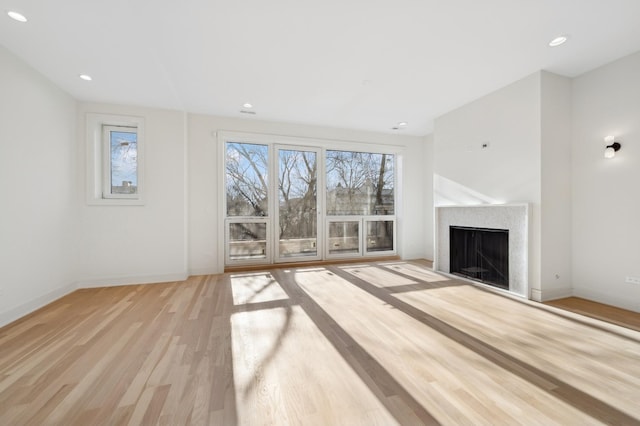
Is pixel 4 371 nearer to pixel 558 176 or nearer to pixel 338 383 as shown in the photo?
pixel 338 383

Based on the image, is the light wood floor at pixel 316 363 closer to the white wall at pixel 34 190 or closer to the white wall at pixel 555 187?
the white wall at pixel 34 190

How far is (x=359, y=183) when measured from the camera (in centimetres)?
571

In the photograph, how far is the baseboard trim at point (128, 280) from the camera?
12.4 ft

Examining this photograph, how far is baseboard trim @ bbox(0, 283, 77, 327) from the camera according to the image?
2.55m

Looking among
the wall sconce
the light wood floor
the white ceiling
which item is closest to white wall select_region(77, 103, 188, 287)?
the white ceiling

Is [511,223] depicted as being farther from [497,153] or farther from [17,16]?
[17,16]

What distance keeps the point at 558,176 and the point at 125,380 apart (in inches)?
191

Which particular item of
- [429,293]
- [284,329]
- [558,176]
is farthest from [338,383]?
[558,176]

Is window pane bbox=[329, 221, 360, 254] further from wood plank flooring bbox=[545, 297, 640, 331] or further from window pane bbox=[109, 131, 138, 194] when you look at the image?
window pane bbox=[109, 131, 138, 194]

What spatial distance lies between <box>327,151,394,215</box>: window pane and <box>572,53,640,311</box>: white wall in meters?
3.15

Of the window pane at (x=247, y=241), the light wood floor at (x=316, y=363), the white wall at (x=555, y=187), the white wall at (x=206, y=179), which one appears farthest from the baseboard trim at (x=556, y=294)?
the white wall at (x=206, y=179)

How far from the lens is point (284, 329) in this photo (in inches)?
94.3

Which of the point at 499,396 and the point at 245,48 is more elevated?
the point at 245,48

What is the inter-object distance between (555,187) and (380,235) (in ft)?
10.5
